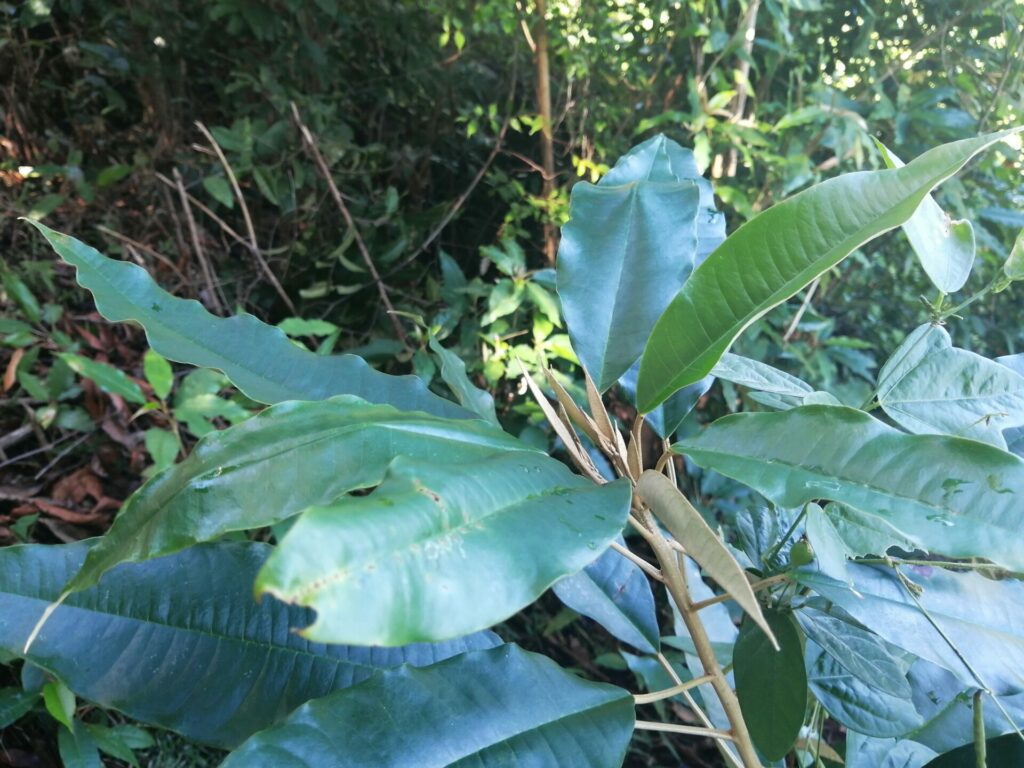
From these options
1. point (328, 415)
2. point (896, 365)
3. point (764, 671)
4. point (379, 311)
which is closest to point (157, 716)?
point (328, 415)

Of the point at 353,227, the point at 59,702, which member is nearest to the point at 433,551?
the point at 59,702

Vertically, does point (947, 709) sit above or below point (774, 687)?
below

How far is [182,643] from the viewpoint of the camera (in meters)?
Answer: 0.41

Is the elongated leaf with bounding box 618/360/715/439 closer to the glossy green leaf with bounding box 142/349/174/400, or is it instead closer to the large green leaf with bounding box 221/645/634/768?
the large green leaf with bounding box 221/645/634/768

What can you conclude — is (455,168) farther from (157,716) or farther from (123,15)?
(157,716)

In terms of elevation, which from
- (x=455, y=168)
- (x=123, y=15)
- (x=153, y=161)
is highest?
(x=123, y=15)

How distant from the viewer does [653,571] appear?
43 centimetres

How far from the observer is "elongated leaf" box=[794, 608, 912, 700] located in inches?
16.2

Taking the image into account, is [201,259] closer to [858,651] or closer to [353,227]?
[353,227]

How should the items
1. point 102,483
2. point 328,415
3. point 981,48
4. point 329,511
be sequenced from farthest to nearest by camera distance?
point 981,48
point 102,483
point 328,415
point 329,511

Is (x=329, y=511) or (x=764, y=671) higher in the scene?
(x=329, y=511)

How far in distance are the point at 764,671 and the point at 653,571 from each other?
0.09 meters

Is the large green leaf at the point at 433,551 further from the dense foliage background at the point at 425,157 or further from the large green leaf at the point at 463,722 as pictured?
the dense foliage background at the point at 425,157

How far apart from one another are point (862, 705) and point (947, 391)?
24 cm
